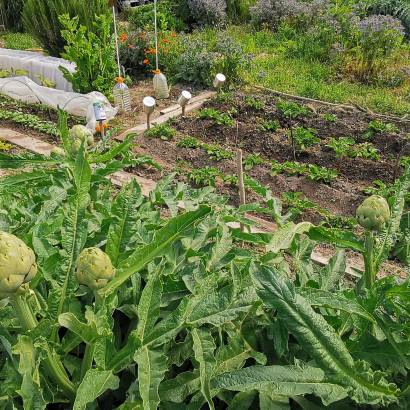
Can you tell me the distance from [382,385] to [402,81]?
675 cm

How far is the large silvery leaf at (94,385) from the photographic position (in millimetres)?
1012

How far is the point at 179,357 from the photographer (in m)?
1.25

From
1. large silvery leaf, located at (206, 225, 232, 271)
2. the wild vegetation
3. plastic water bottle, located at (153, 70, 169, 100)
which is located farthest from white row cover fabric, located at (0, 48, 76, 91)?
large silvery leaf, located at (206, 225, 232, 271)

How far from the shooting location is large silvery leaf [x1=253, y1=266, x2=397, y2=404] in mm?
1064

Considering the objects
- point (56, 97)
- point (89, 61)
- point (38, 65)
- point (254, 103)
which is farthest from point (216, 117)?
point (38, 65)

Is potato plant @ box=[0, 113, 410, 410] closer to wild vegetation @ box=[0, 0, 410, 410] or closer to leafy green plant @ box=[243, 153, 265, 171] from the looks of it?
wild vegetation @ box=[0, 0, 410, 410]

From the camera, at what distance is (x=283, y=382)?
41.6 inches

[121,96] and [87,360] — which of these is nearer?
[87,360]

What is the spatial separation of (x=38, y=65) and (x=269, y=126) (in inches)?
141

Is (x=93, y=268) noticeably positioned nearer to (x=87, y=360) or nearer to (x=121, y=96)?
(x=87, y=360)

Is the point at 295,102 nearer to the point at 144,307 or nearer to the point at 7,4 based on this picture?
the point at 144,307

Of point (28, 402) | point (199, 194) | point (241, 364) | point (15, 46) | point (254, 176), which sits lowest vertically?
point (15, 46)

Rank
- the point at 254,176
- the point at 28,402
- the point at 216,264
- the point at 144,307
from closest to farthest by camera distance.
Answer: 1. the point at 28,402
2. the point at 144,307
3. the point at 216,264
4. the point at 254,176

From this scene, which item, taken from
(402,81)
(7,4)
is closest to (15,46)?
(7,4)
